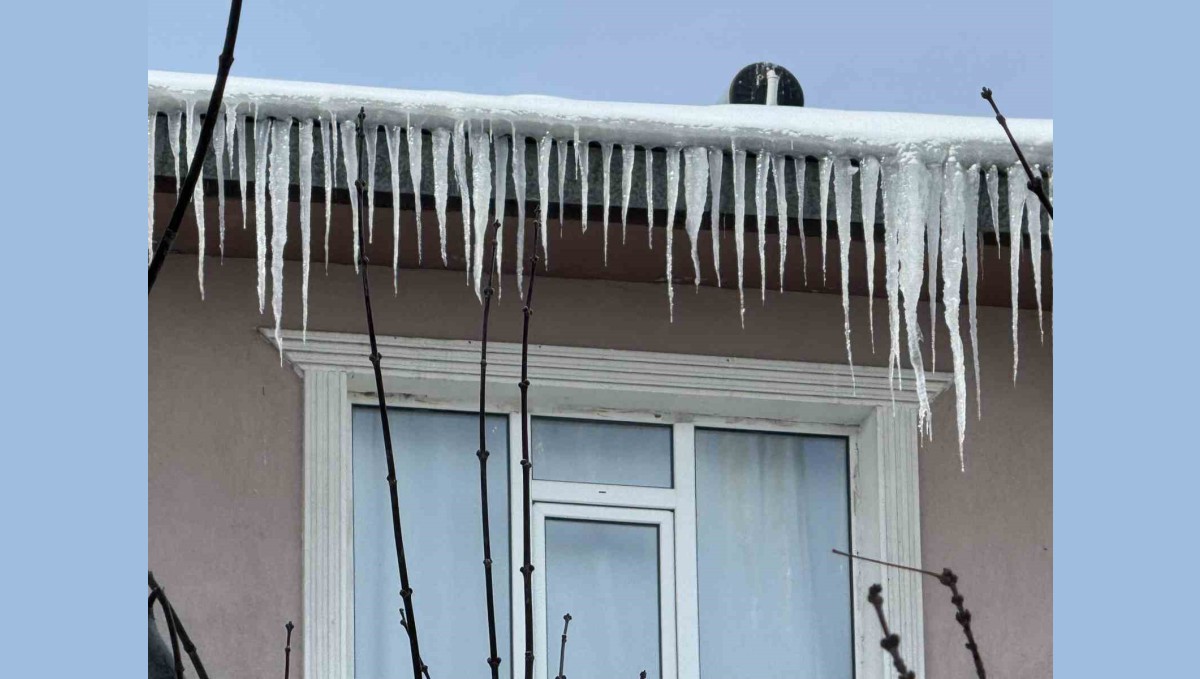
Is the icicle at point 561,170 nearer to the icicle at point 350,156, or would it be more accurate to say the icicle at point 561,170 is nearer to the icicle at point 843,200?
the icicle at point 350,156

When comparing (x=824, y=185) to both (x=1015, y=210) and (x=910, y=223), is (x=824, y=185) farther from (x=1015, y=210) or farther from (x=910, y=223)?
(x=1015, y=210)

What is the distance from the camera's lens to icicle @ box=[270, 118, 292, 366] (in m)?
5.93

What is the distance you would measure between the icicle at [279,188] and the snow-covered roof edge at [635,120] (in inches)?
2.1

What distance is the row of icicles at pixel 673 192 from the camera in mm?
5934

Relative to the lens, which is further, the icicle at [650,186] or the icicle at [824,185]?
the icicle at [824,185]

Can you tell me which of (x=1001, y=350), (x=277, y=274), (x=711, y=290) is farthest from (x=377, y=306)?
(x=1001, y=350)

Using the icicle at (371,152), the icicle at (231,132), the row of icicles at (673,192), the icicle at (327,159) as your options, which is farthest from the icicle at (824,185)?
the icicle at (231,132)

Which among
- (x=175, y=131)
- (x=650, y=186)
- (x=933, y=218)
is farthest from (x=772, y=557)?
(x=175, y=131)

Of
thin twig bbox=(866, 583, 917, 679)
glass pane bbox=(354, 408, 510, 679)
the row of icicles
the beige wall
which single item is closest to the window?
glass pane bbox=(354, 408, 510, 679)

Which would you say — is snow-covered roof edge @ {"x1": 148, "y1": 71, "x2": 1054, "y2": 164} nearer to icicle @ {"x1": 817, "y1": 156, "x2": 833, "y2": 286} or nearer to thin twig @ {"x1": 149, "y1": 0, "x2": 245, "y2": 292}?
icicle @ {"x1": 817, "y1": 156, "x2": 833, "y2": 286}

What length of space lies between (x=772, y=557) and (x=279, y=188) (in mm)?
1675

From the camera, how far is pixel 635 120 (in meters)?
6.12

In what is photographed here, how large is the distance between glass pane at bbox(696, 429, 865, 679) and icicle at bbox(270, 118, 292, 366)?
1308 millimetres

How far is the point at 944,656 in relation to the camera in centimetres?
646
